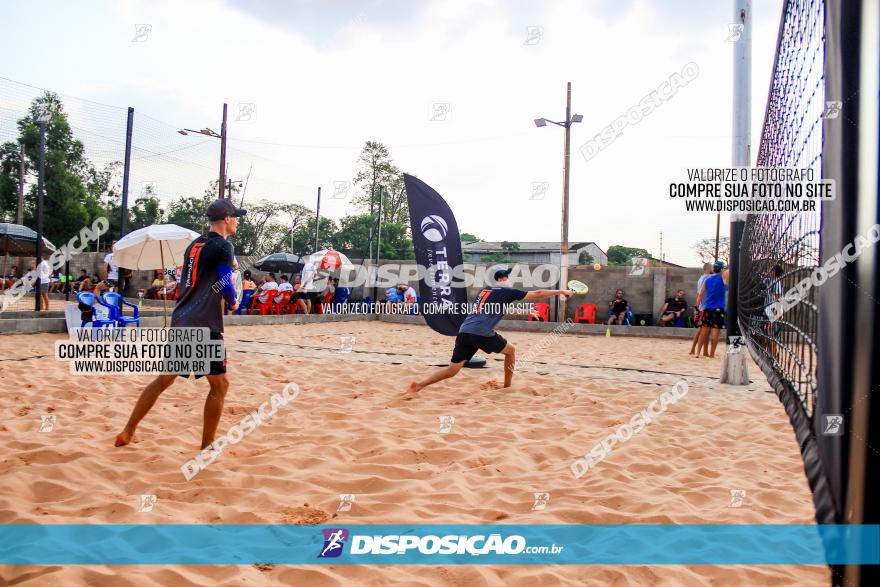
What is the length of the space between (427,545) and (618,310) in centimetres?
1492

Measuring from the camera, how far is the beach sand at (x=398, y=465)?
222 centimetres

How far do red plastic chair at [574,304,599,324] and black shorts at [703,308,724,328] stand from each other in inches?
293

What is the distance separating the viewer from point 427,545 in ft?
7.89

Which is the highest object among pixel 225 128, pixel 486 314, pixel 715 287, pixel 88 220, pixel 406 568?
pixel 225 128

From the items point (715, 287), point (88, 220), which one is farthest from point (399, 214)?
point (715, 287)

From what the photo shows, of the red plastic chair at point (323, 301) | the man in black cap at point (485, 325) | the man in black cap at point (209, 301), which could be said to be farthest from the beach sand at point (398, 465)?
the red plastic chair at point (323, 301)

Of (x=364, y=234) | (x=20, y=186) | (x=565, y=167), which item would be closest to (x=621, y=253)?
(x=364, y=234)

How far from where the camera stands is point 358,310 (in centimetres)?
1930

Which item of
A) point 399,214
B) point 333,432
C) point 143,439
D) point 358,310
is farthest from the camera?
point 399,214

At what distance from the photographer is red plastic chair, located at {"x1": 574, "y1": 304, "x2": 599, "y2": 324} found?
17203 millimetres

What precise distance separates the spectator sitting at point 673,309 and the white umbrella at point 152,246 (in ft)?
41.0

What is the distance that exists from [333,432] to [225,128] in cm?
1844

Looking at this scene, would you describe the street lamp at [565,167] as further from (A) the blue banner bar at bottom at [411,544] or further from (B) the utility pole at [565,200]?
(A) the blue banner bar at bottom at [411,544]

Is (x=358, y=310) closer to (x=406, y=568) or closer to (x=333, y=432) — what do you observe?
(x=333, y=432)
